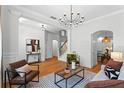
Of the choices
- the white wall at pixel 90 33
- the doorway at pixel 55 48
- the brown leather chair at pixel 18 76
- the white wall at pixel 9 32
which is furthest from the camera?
the doorway at pixel 55 48

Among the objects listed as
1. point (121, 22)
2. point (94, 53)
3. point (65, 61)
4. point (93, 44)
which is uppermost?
point (121, 22)

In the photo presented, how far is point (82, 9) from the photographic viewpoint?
1.88 metres

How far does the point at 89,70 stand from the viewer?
2.21m

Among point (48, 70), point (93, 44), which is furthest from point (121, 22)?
point (48, 70)

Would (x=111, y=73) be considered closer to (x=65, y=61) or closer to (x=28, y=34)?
(x=65, y=61)

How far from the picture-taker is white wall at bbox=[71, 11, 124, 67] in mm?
1993

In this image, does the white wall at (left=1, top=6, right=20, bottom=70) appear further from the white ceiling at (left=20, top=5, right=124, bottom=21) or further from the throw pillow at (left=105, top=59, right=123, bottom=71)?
the throw pillow at (left=105, top=59, right=123, bottom=71)

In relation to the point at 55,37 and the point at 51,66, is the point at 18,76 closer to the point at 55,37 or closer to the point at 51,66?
the point at 51,66

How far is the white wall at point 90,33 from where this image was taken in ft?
6.54

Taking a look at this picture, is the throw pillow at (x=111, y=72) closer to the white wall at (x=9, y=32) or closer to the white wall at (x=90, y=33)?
the white wall at (x=90, y=33)

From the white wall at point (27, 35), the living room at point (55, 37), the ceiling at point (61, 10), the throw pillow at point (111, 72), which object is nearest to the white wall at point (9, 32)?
the living room at point (55, 37)

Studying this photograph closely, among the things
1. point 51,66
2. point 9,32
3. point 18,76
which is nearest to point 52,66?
point 51,66

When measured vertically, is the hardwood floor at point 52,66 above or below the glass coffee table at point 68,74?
above
